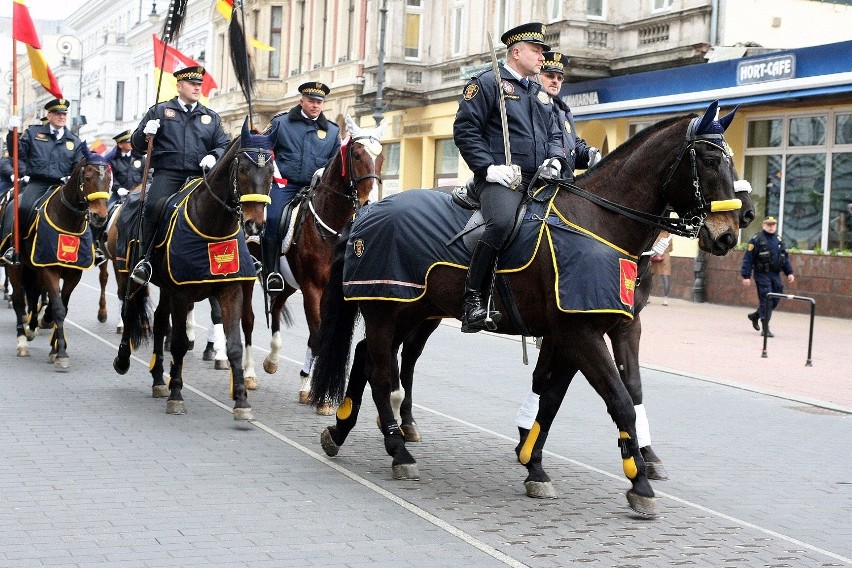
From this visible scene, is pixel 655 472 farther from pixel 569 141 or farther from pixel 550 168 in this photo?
pixel 569 141

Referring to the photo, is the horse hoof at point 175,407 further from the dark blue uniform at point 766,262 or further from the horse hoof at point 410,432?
the dark blue uniform at point 766,262

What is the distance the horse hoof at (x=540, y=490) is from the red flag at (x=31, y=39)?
9688mm

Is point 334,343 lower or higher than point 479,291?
lower

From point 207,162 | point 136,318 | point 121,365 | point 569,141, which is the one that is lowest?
point 121,365

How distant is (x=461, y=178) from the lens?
122 ft

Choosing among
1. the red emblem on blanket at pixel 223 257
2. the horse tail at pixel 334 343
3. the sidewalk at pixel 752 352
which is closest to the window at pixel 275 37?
the sidewalk at pixel 752 352

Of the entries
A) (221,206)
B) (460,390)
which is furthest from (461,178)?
(221,206)

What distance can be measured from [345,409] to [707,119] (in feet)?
10.1

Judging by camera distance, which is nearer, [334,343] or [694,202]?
[694,202]

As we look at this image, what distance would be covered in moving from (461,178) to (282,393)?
2571 cm

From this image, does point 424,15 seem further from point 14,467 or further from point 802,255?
point 14,467

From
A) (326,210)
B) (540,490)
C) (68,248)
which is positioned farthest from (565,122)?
(68,248)

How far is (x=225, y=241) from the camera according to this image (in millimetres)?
10383

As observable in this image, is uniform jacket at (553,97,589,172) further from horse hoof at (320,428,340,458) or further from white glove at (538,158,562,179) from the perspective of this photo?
horse hoof at (320,428,340,458)
